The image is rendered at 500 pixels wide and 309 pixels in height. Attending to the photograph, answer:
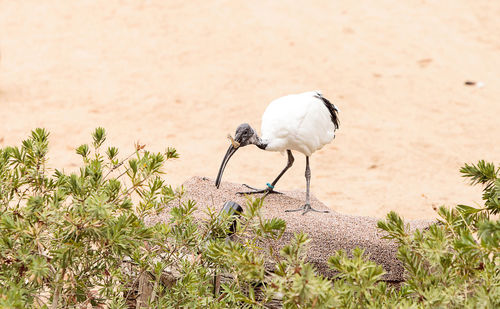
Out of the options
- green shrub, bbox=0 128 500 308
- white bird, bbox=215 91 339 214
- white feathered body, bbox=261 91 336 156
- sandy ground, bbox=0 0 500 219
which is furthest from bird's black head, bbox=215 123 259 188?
sandy ground, bbox=0 0 500 219

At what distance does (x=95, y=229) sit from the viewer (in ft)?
6.98

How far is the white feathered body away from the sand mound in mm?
438

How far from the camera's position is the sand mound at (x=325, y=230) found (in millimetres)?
3676

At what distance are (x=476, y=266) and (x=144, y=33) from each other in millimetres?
9598

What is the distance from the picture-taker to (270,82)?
9.31 metres

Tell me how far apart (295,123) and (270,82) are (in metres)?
5.26

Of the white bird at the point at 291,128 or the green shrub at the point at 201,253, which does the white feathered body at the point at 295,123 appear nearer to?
the white bird at the point at 291,128

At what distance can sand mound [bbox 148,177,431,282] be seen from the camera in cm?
368

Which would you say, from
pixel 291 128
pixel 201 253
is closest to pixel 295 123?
pixel 291 128

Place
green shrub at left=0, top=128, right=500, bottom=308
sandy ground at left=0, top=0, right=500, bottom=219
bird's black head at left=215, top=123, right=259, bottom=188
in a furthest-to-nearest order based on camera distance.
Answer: sandy ground at left=0, top=0, right=500, bottom=219 → bird's black head at left=215, top=123, right=259, bottom=188 → green shrub at left=0, top=128, right=500, bottom=308

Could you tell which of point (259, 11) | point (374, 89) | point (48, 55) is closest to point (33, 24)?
point (48, 55)

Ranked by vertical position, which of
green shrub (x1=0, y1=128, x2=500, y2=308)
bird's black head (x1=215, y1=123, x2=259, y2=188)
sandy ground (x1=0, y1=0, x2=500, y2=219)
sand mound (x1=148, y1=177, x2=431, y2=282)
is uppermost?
green shrub (x1=0, y1=128, x2=500, y2=308)

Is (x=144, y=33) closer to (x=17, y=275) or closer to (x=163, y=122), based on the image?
(x=163, y=122)

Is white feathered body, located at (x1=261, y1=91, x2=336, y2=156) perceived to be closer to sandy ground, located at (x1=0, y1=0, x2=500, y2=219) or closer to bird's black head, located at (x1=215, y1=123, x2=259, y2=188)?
bird's black head, located at (x1=215, y1=123, x2=259, y2=188)
